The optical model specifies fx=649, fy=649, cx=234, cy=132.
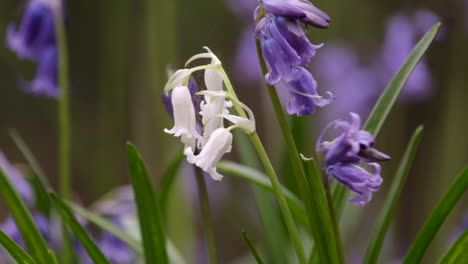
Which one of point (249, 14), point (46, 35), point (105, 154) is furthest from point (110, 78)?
point (46, 35)

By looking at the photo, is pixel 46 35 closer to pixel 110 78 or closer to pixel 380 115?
pixel 380 115

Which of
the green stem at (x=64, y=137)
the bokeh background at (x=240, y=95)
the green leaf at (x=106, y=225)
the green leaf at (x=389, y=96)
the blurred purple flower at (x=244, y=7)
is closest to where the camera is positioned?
the green leaf at (x=389, y=96)

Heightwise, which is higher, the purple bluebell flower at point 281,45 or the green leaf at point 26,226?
the purple bluebell flower at point 281,45

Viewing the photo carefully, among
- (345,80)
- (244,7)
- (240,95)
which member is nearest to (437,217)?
(345,80)

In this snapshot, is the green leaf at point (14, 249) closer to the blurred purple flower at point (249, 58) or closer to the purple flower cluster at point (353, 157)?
the purple flower cluster at point (353, 157)

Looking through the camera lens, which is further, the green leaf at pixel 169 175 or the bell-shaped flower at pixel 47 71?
the bell-shaped flower at pixel 47 71

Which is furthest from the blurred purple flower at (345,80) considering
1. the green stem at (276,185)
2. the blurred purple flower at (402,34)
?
the green stem at (276,185)

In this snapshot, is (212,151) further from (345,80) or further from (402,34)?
(345,80)

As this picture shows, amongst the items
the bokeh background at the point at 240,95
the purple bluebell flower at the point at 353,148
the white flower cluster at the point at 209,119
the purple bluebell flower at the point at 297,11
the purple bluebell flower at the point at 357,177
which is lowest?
the bokeh background at the point at 240,95
